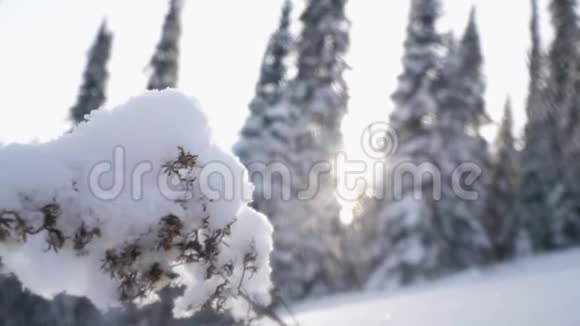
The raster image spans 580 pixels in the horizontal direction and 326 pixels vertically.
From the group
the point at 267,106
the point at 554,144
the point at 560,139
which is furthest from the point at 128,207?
the point at 554,144

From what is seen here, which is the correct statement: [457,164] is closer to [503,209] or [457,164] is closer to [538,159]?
[503,209]

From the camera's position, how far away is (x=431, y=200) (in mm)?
21438

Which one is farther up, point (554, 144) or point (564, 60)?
point (564, 60)

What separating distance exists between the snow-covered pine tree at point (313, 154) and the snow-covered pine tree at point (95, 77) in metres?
10.8

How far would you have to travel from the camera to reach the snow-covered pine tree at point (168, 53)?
25500 millimetres

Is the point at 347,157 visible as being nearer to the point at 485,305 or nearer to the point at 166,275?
the point at 485,305

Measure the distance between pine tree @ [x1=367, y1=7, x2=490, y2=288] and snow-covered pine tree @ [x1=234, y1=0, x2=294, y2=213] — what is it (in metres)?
5.64

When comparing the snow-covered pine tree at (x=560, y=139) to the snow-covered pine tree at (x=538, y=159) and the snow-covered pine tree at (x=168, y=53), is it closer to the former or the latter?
the snow-covered pine tree at (x=538, y=159)

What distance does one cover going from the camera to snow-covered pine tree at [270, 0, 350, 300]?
21.1 m

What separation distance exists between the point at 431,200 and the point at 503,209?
46.0 feet

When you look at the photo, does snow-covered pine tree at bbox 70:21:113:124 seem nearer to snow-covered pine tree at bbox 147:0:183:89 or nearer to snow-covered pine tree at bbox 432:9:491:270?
snow-covered pine tree at bbox 147:0:183:89

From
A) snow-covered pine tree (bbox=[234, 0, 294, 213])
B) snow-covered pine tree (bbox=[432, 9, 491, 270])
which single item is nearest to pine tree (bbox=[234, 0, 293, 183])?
snow-covered pine tree (bbox=[234, 0, 294, 213])

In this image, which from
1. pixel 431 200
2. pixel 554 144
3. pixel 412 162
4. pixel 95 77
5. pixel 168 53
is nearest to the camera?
pixel 431 200

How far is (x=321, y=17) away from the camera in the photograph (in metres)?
23.0
